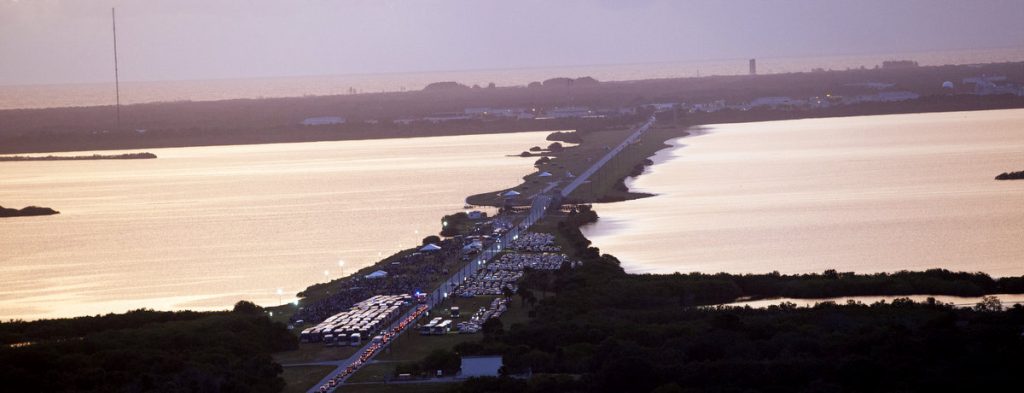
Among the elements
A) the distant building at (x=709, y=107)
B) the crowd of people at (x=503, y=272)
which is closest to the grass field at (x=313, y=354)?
the crowd of people at (x=503, y=272)

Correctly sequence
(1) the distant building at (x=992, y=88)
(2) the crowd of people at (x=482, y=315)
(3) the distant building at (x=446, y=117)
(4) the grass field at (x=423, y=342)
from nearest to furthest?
(4) the grass field at (x=423, y=342), (2) the crowd of people at (x=482, y=315), (1) the distant building at (x=992, y=88), (3) the distant building at (x=446, y=117)

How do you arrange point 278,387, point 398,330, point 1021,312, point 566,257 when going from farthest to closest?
point 566,257 → point 398,330 → point 1021,312 → point 278,387

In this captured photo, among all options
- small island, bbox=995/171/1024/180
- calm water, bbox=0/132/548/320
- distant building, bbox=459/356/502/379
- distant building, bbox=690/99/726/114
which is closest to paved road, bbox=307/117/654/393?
distant building, bbox=459/356/502/379

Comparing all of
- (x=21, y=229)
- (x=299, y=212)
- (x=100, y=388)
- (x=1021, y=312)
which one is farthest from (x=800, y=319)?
(x=21, y=229)

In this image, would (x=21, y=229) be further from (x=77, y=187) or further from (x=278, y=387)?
(x=278, y=387)

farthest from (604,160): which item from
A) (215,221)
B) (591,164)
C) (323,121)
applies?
(323,121)

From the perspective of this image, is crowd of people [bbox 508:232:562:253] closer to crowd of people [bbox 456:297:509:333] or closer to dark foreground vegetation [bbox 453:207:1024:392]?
dark foreground vegetation [bbox 453:207:1024:392]

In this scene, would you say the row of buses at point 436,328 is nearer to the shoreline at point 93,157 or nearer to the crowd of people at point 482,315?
the crowd of people at point 482,315
